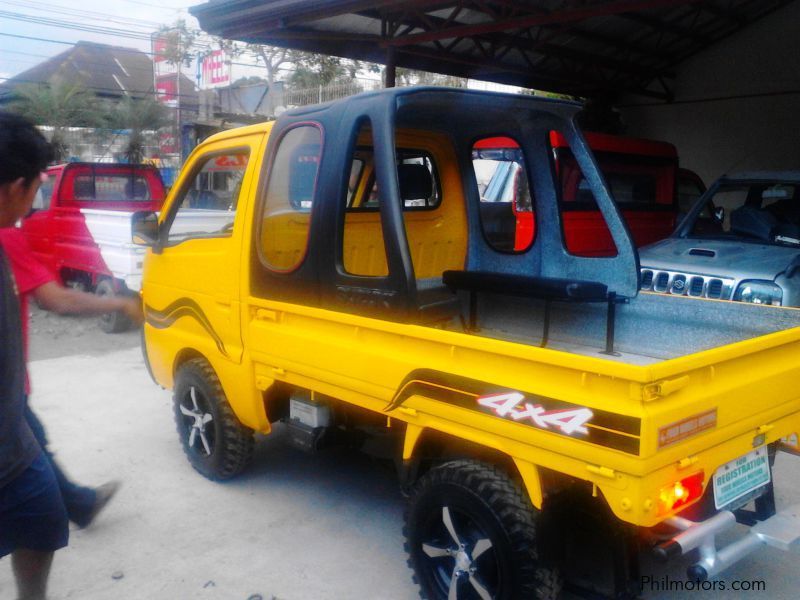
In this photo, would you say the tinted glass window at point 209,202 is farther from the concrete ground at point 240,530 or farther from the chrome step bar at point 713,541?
the chrome step bar at point 713,541

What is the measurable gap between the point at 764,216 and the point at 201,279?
5016 mm

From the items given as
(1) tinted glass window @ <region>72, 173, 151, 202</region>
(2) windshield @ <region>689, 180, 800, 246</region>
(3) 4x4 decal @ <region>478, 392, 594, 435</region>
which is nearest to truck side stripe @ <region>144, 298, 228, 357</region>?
(3) 4x4 decal @ <region>478, 392, 594, 435</region>

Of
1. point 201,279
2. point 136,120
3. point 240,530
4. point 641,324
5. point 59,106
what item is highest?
point 59,106

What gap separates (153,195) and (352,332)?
7.90m

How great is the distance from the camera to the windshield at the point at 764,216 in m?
6.36

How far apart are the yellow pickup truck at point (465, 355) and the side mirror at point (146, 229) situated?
2cm

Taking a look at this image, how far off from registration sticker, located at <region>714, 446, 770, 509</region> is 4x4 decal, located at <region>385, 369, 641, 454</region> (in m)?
0.64

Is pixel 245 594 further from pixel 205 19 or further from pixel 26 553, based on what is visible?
pixel 205 19

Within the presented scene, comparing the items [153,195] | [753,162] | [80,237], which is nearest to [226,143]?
[80,237]

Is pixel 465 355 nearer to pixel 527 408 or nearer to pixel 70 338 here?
pixel 527 408

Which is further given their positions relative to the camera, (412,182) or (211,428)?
(211,428)

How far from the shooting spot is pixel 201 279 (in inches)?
165

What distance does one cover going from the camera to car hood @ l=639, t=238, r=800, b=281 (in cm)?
548

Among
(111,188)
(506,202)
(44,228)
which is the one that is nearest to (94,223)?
(44,228)
